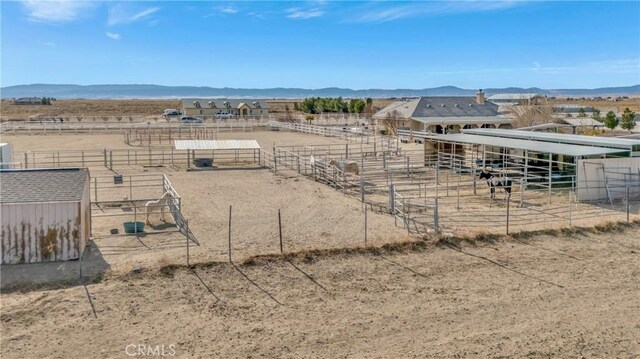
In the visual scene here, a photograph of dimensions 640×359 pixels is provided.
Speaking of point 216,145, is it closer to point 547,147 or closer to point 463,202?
point 463,202

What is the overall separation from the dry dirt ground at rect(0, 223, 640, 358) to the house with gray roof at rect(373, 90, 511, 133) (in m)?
32.0

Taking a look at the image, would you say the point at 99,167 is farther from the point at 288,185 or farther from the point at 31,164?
the point at 288,185

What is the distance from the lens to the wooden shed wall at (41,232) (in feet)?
37.3

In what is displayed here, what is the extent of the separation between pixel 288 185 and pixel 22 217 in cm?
1159

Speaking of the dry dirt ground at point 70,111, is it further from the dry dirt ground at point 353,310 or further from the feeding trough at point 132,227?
the dry dirt ground at point 353,310

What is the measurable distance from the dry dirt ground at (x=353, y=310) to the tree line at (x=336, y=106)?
211 ft

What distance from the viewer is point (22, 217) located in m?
11.4

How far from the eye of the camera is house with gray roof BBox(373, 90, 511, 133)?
44.3 metres

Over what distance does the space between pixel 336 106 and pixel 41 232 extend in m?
70.6

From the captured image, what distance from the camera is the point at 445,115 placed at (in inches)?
1804

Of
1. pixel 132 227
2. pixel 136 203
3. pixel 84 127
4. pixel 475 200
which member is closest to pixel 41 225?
pixel 132 227

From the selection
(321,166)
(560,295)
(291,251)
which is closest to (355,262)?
(291,251)

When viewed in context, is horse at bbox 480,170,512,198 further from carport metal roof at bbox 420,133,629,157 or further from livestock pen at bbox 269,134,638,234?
carport metal roof at bbox 420,133,629,157

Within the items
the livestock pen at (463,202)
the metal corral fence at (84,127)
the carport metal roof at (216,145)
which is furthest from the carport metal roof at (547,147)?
the metal corral fence at (84,127)
